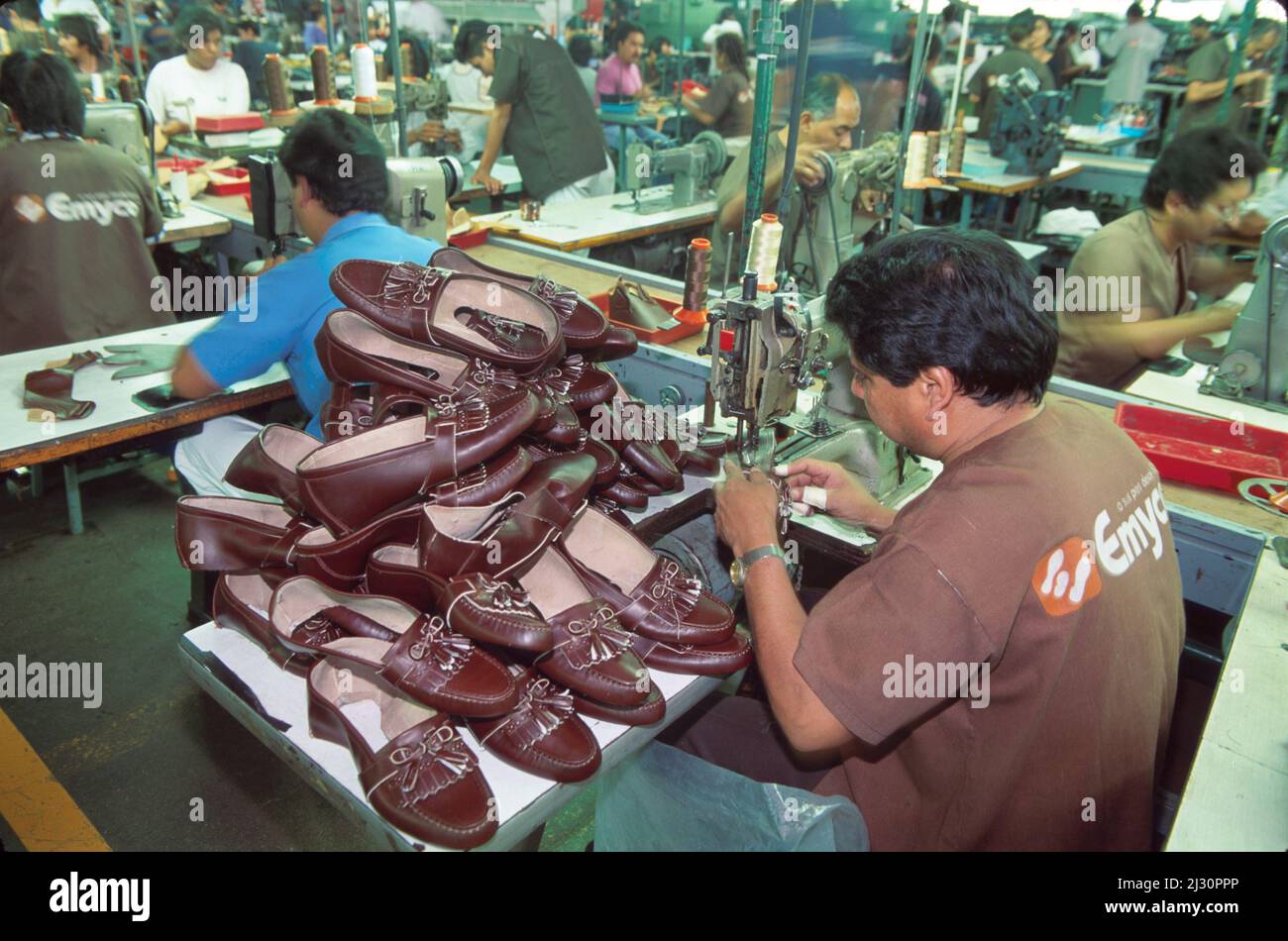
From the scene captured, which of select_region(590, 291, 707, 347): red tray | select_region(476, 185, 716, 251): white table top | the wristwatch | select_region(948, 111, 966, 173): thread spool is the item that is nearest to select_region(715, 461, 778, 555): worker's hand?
the wristwatch

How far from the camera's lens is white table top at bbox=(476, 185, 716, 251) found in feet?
13.1

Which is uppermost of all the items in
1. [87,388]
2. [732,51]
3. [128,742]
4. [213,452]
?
[732,51]

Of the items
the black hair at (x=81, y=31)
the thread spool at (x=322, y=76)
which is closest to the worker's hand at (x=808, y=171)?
the thread spool at (x=322, y=76)

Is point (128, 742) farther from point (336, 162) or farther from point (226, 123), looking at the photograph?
point (226, 123)

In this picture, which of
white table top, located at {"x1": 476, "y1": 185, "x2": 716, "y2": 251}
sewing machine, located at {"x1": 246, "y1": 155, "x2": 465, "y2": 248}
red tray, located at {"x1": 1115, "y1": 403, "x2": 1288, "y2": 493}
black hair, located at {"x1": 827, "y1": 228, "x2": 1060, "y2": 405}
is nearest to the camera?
black hair, located at {"x1": 827, "y1": 228, "x2": 1060, "y2": 405}

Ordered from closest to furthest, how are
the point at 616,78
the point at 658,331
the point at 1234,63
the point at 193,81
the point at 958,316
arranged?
the point at 958,316
the point at 658,331
the point at 193,81
the point at 1234,63
the point at 616,78

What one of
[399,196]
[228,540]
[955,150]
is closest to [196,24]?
[399,196]

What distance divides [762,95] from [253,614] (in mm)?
1615

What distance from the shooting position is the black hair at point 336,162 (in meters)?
2.44

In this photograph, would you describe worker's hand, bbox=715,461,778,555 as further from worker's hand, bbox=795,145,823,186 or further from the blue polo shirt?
worker's hand, bbox=795,145,823,186

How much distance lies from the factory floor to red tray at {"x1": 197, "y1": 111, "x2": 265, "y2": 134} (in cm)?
311
